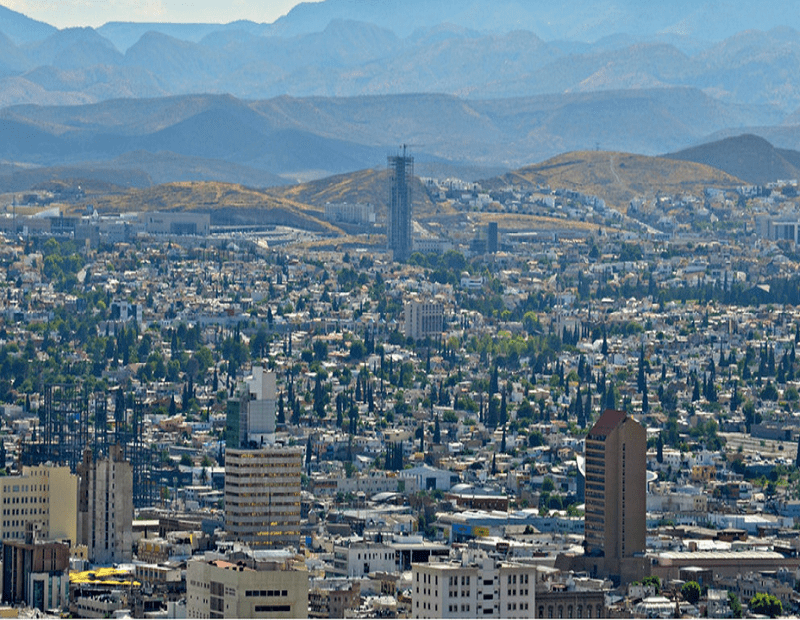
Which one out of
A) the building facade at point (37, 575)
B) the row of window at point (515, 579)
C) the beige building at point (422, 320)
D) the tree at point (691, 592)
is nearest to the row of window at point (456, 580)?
the row of window at point (515, 579)

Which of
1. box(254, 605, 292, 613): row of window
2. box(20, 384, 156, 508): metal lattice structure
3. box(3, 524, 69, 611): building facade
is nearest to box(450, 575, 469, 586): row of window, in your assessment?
box(254, 605, 292, 613): row of window

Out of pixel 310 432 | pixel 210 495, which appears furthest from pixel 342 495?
pixel 310 432

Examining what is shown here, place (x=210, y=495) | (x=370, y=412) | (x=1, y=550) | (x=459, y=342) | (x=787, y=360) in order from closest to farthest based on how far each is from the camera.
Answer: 1. (x=1, y=550)
2. (x=210, y=495)
3. (x=370, y=412)
4. (x=787, y=360)
5. (x=459, y=342)

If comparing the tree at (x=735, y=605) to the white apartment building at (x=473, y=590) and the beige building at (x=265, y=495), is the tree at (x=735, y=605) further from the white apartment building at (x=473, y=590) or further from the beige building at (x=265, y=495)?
the white apartment building at (x=473, y=590)

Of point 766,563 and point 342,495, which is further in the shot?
point 342,495

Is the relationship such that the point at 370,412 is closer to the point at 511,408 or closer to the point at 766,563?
the point at 511,408

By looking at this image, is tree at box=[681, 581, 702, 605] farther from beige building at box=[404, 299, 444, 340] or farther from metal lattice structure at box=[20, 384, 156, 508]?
beige building at box=[404, 299, 444, 340]

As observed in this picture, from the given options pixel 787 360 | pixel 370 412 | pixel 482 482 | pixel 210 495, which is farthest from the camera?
pixel 787 360

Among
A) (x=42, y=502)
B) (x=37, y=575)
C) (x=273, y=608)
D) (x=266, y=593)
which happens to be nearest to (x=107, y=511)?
(x=42, y=502)
